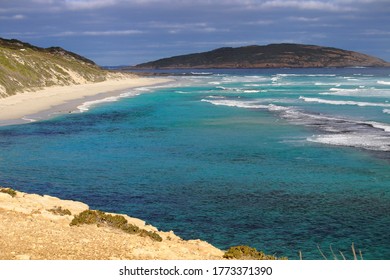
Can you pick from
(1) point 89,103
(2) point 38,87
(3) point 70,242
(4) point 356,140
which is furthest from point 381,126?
(2) point 38,87

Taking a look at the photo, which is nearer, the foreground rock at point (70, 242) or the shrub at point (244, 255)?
the foreground rock at point (70, 242)

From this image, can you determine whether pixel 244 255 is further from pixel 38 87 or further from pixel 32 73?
pixel 32 73

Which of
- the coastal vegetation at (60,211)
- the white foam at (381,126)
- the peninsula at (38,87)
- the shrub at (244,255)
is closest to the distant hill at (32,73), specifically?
the peninsula at (38,87)

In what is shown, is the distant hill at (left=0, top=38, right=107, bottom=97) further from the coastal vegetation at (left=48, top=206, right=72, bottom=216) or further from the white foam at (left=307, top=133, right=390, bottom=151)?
the coastal vegetation at (left=48, top=206, right=72, bottom=216)

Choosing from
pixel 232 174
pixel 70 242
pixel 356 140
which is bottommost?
pixel 232 174

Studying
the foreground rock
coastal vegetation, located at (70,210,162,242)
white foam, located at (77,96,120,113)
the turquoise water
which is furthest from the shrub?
white foam, located at (77,96,120,113)

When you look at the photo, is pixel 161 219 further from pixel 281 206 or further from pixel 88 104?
pixel 88 104

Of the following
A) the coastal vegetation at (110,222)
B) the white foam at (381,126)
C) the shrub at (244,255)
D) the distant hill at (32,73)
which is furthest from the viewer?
the distant hill at (32,73)

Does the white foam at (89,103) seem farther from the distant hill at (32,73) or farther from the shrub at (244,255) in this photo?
the shrub at (244,255)
